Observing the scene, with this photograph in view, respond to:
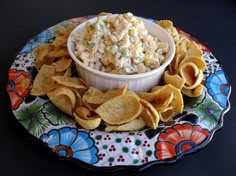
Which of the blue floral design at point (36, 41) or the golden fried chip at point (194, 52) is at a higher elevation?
the golden fried chip at point (194, 52)

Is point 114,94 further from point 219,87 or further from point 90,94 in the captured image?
point 219,87

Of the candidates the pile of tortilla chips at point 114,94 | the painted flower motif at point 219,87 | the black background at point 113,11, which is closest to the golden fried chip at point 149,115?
the pile of tortilla chips at point 114,94

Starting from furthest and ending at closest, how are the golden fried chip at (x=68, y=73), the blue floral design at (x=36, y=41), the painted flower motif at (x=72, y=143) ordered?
the blue floral design at (x=36, y=41) < the golden fried chip at (x=68, y=73) < the painted flower motif at (x=72, y=143)

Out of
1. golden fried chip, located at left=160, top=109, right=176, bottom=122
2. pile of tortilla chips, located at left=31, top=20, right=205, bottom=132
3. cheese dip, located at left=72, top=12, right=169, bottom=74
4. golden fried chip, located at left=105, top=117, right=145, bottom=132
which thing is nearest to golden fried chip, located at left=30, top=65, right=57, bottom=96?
pile of tortilla chips, located at left=31, top=20, right=205, bottom=132

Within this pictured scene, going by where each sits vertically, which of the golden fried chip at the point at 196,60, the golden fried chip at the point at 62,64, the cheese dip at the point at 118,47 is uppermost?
the cheese dip at the point at 118,47

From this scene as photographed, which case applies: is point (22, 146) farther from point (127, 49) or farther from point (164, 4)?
point (164, 4)

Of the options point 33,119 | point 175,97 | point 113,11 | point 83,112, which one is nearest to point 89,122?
point 83,112

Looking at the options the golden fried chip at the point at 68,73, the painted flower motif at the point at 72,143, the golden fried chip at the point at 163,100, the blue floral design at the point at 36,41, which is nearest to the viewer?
the painted flower motif at the point at 72,143

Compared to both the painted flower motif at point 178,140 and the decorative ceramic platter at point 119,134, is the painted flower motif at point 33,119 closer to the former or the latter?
the decorative ceramic platter at point 119,134

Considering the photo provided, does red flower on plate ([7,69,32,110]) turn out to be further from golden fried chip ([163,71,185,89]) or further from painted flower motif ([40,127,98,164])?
golden fried chip ([163,71,185,89])
